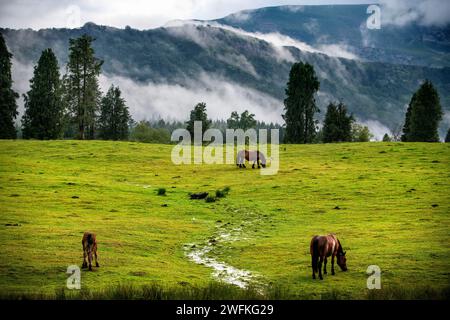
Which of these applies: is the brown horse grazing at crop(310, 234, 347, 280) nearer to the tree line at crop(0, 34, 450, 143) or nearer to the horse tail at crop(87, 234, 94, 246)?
the horse tail at crop(87, 234, 94, 246)

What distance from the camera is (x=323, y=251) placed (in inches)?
834

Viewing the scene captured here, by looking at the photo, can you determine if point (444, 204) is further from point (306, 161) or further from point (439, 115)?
point (439, 115)

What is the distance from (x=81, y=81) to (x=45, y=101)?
769 cm

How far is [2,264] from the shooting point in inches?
845

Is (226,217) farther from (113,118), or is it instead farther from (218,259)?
(113,118)

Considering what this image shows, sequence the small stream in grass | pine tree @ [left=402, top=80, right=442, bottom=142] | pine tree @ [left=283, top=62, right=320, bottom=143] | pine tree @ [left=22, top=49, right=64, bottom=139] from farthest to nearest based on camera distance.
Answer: pine tree @ [left=283, top=62, right=320, bottom=143] → pine tree @ [left=402, top=80, right=442, bottom=142] → pine tree @ [left=22, top=49, right=64, bottom=139] → the small stream in grass

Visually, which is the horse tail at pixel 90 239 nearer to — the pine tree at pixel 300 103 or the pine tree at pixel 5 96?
the pine tree at pixel 5 96

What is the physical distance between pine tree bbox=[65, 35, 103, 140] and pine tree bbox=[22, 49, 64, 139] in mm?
4438

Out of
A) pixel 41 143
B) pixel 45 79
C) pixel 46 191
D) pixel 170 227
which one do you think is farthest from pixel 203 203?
pixel 45 79

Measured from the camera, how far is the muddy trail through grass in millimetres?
21500

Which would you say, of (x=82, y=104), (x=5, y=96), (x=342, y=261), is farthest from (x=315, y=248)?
(x=5, y=96)

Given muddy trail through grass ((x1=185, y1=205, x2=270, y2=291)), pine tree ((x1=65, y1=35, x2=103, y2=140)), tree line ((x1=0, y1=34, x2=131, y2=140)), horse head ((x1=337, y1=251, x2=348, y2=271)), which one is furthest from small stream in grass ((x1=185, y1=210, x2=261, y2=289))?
tree line ((x1=0, y1=34, x2=131, y2=140))

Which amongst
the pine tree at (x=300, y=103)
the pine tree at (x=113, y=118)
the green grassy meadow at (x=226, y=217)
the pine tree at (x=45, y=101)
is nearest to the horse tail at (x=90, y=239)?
the green grassy meadow at (x=226, y=217)
